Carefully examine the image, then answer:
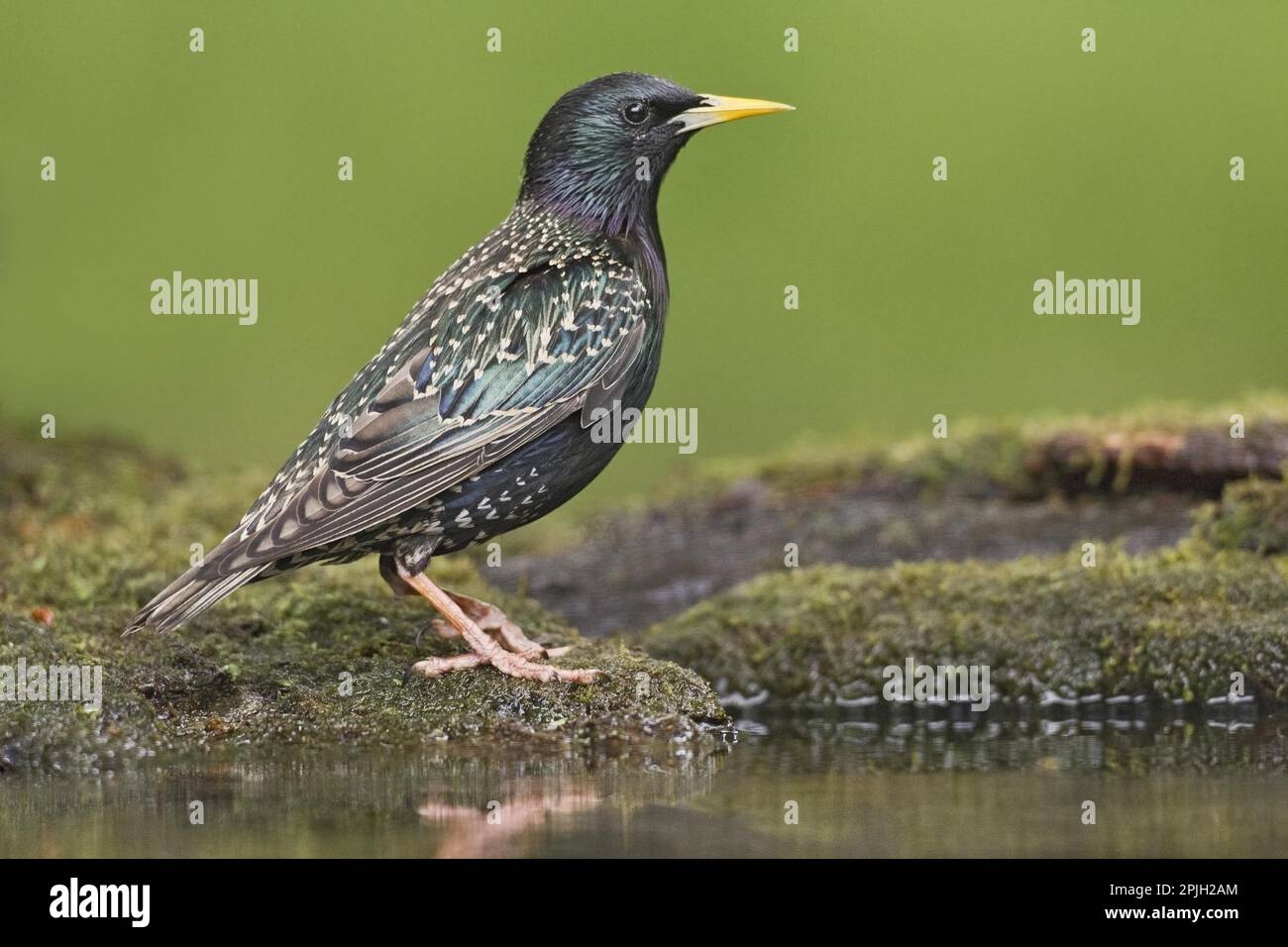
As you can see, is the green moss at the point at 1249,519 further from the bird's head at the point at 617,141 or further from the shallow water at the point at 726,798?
the bird's head at the point at 617,141

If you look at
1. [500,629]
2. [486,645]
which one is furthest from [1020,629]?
[486,645]

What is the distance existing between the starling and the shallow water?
2.79ft

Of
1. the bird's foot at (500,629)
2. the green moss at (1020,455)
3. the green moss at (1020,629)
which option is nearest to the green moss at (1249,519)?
the green moss at (1020,629)

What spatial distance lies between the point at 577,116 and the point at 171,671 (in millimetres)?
3030

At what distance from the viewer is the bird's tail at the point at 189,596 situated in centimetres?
604

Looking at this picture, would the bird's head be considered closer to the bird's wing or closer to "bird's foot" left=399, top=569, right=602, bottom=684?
the bird's wing

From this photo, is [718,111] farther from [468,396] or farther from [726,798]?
[726,798]

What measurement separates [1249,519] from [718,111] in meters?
3.19

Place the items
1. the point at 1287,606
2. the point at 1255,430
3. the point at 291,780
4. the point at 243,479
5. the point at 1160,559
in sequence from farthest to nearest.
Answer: the point at 243,479
the point at 1255,430
the point at 1160,559
the point at 1287,606
the point at 291,780

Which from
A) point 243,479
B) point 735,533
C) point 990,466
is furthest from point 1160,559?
point 243,479

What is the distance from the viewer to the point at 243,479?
33.2ft

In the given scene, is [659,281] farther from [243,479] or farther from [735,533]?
[243,479]

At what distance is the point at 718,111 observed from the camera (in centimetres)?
712

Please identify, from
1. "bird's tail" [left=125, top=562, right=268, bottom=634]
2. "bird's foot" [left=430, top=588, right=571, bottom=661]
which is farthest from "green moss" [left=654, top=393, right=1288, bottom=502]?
"bird's tail" [left=125, top=562, right=268, bottom=634]
